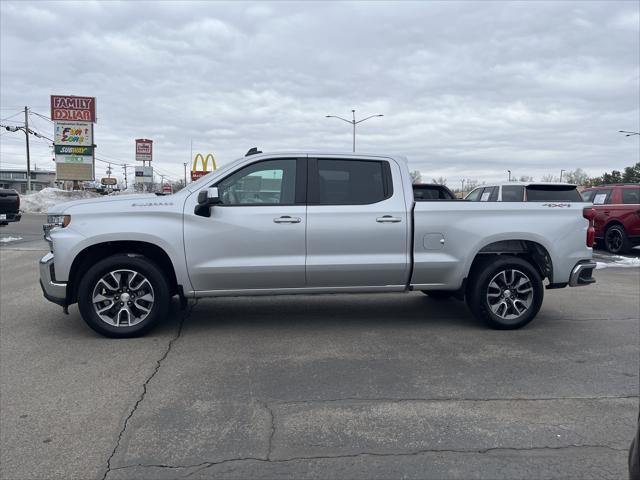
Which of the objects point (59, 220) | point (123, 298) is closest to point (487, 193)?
point (123, 298)

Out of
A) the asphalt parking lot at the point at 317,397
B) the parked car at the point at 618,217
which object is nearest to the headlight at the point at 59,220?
the asphalt parking lot at the point at 317,397

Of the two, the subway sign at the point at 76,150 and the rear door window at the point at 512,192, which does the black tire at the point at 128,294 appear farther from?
the subway sign at the point at 76,150

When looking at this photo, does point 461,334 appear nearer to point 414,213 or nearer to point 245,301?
point 414,213

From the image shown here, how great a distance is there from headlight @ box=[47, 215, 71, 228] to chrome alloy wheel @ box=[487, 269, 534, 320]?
182 inches

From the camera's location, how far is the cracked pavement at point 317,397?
3.19m

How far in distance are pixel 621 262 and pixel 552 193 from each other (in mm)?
2739

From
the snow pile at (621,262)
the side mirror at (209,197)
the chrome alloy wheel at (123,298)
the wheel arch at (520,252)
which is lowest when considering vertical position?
the snow pile at (621,262)

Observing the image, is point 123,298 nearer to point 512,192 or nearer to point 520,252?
point 520,252

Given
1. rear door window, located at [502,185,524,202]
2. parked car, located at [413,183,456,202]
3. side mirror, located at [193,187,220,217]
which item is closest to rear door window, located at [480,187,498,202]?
rear door window, located at [502,185,524,202]

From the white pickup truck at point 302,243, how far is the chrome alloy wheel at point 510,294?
1 cm

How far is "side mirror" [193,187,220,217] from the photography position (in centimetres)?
541

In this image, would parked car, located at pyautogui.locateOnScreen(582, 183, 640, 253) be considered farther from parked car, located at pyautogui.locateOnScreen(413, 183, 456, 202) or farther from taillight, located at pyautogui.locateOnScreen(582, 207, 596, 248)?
taillight, located at pyautogui.locateOnScreen(582, 207, 596, 248)

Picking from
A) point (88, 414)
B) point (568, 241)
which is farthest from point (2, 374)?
point (568, 241)

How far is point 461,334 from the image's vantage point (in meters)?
5.97
